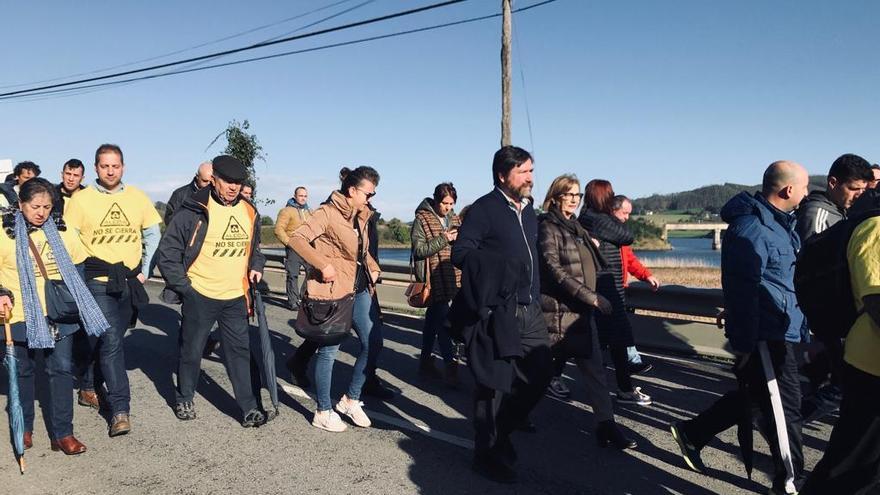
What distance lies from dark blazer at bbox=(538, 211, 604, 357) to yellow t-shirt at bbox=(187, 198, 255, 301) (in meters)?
2.35

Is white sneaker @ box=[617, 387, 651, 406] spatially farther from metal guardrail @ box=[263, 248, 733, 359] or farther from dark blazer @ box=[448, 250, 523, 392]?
dark blazer @ box=[448, 250, 523, 392]


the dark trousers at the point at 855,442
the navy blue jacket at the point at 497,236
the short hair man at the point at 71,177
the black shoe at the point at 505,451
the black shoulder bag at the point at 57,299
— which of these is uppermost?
the short hair man at the point at 71,177

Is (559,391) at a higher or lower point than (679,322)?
lower

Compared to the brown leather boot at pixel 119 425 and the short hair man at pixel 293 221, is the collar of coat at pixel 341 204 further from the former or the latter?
the short hair man at pixel 293 221

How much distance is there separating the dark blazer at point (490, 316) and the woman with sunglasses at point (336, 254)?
4.47ft

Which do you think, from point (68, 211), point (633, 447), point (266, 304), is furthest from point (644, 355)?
point (266, 304)

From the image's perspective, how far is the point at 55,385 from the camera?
16.4 feet

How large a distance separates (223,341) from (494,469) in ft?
8.21

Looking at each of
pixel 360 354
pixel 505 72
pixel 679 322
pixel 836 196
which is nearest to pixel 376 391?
pixel 360 354

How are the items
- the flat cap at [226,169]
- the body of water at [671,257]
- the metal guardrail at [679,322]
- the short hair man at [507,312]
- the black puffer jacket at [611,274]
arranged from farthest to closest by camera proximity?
the body of water at [671,257] < the metal guardrail at [679,322] < the black puffer jacket at [611,274] < the flat cap at [226,169] < the short hair man at [507,312]

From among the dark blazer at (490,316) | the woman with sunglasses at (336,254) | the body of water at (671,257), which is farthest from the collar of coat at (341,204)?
the body of water at (671,257)

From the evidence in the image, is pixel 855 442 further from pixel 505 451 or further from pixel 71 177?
pixel 71 177

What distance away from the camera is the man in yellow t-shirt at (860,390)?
2.82m

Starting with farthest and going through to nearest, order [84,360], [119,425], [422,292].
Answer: [422,292], [84,360], [119,425]
